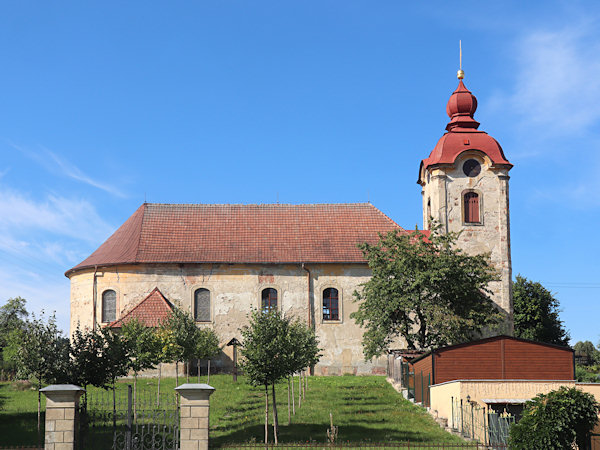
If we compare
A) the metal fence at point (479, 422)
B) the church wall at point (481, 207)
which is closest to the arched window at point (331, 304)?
the church wall at point (481, 207)

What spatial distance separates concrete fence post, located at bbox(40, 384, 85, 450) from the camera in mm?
17000

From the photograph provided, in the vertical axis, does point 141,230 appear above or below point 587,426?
above

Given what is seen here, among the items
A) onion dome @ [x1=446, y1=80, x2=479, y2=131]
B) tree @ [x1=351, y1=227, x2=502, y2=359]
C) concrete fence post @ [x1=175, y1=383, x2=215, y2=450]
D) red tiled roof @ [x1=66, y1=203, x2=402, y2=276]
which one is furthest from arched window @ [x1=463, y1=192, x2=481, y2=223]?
concrete fence post @ [x1=175, y1=383, x2=215, y2=450]

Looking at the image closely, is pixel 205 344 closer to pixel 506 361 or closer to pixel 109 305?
pixel 109 305

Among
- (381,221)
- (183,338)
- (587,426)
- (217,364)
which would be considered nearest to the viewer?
(587,426)

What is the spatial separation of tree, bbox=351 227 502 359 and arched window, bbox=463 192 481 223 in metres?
7.45

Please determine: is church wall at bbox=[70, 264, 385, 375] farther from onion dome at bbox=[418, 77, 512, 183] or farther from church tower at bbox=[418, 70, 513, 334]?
onion dome at bbox=[418, 77, 512, 183]

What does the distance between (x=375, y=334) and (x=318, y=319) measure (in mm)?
6978

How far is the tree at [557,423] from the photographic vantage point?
18312 mm

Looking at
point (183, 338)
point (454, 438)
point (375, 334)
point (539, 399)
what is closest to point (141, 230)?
point (183, 338)

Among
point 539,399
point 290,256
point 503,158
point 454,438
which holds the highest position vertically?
→ point 503,158

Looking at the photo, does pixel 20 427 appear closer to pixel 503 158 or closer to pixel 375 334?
pixel 375 334

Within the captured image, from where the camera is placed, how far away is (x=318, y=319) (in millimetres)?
42125

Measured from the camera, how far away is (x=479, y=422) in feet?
77.2
